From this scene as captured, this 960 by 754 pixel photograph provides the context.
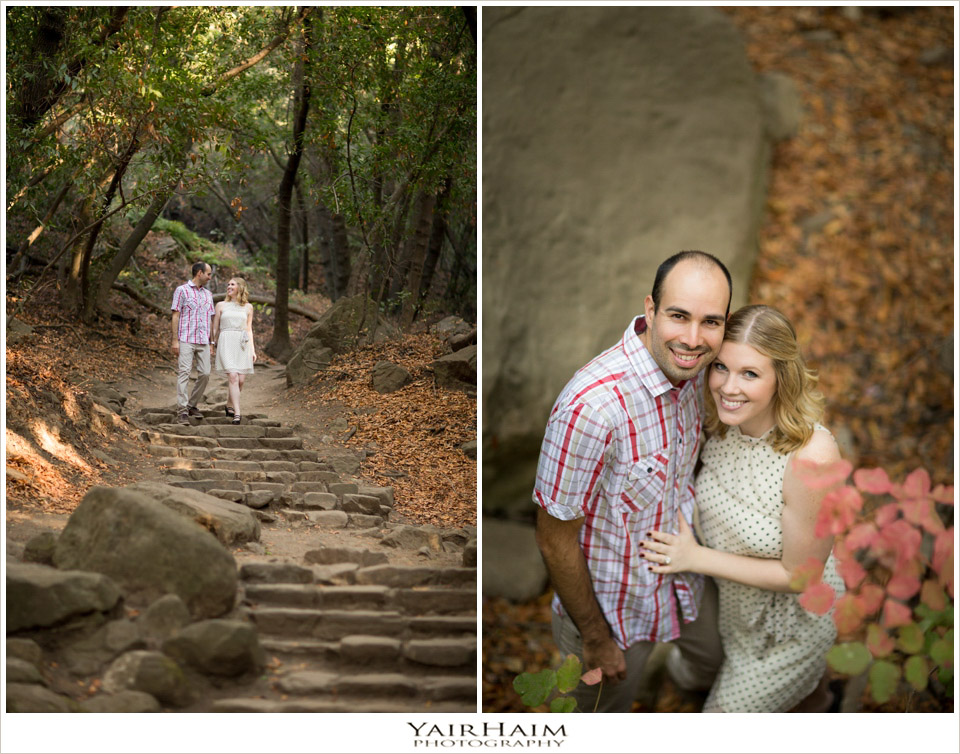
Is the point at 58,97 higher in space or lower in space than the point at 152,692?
higher

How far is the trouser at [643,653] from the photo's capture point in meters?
2.68

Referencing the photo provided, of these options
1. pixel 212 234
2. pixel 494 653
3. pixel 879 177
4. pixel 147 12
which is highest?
pixel 147 12

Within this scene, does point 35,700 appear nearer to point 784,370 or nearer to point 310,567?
point 310,567

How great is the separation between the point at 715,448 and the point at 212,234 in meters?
2.28

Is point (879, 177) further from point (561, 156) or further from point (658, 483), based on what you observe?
point (658, 483)

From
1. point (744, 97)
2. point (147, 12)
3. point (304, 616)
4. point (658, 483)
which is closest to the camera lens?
point (658, 483)

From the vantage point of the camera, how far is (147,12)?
3094 millimetres

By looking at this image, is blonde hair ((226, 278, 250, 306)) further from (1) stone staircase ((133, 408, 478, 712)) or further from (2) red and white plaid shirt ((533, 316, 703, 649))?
(2) red and white plaid shirt ((533, 316, 703, 649))

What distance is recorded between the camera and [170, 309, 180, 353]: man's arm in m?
→ 3.13

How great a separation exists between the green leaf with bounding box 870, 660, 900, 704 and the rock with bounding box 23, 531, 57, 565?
3104 millimetres

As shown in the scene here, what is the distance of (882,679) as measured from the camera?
2691mm

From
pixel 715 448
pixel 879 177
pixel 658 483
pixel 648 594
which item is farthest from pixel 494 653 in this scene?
pixel 879 177

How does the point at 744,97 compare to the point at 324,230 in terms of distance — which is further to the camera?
the point at 324,230

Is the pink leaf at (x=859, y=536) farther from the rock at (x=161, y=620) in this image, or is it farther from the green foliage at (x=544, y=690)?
the rock at (x=161, y=620)
